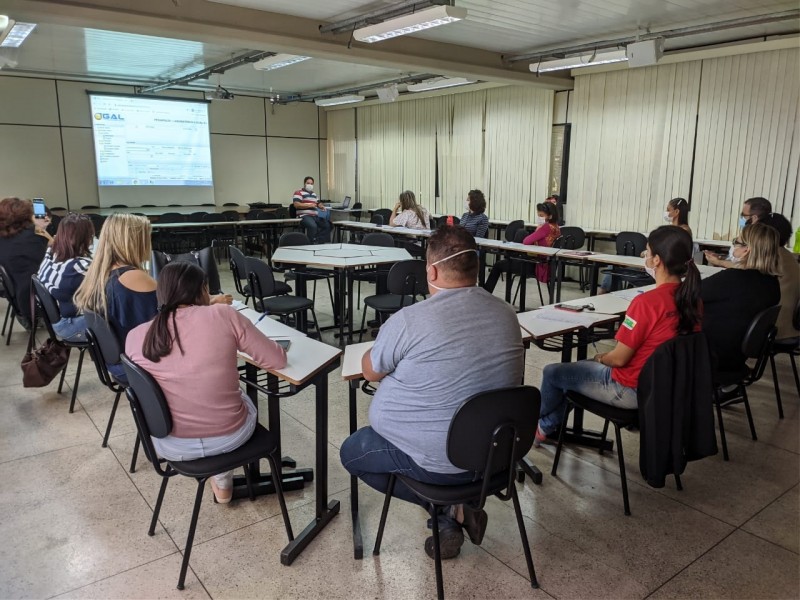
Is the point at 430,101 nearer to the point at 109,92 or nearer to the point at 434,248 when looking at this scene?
the point at 109,92

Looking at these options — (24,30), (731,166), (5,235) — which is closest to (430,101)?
(731,166)

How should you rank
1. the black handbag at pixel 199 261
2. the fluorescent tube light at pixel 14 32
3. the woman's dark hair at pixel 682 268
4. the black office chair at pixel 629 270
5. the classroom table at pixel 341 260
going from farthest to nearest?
the black office chair at pixel 629 270, the fluorescent tube light at pixel 14 32, the classroom table at pixel 341 260, the black handbag at pixel 199 261, the woman's dark hair at pixel 682 268

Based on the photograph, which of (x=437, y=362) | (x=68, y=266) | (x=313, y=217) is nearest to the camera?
(x=437, y=362)

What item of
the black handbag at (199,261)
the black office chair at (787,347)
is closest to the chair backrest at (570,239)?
the black office chair at (787,347)

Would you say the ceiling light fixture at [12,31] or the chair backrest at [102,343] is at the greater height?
the ceiling light fixture at [12,31]

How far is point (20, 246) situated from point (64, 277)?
5.08ft

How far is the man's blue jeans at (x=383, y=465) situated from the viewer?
6.50 ft

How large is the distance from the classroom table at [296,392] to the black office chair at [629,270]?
3.83 metres

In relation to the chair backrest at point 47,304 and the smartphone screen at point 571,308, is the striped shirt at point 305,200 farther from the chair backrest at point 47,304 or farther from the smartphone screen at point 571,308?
the smartphone screen at point 571,308

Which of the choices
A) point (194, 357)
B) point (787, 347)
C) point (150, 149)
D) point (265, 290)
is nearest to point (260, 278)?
point (265, 290)

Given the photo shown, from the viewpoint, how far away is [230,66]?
831 cm

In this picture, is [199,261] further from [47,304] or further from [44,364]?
[44,364]

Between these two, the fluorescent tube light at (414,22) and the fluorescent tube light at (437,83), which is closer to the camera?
the fluorescent tube light at (414,22)

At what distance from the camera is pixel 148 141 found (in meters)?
10.8
